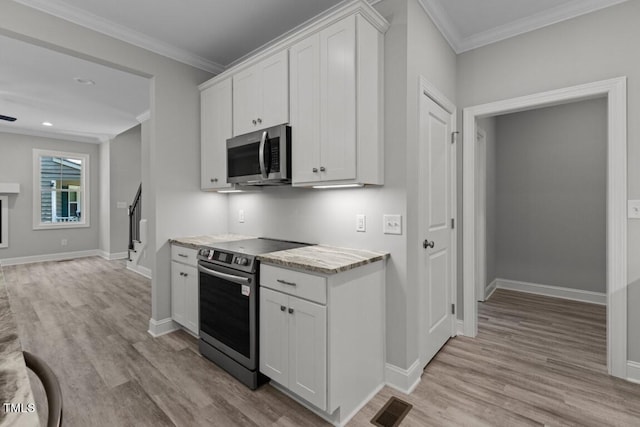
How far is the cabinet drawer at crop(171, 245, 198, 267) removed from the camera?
281 centimetres

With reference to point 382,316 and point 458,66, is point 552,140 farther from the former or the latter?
point 382,316

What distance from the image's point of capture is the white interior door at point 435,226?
→ 2340mm

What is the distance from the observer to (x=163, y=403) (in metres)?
2.01

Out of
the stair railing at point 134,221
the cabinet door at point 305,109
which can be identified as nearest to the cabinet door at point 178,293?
the cabinet door at point 305,109

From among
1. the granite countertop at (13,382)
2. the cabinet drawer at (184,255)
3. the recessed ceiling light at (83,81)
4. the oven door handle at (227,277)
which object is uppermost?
the recessed ceiling light at (83,81)

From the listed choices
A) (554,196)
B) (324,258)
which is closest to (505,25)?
(324,258)

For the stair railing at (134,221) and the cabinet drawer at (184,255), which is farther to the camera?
the stair railing at (134,221)

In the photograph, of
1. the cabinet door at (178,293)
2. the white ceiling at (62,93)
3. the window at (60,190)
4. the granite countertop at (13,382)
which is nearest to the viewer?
the granite countertop at (13,382)

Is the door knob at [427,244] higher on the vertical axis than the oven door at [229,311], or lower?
higher

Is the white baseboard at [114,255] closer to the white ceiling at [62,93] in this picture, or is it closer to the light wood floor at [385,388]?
the white ceiling at [62,93]

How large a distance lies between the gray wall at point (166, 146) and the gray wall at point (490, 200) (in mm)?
3467

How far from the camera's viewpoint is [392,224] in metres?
2.20

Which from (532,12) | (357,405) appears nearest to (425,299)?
(357,405)

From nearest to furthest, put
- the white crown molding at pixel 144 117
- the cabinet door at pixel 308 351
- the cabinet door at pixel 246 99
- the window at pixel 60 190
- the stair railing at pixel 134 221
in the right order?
the cabinet door at pixel 308 351 → the cabinet door at pixel 246 99 → the white crown molding at pixel 144 117 → the stair railing at pixel 134 221 → the window at pixel 60 190
